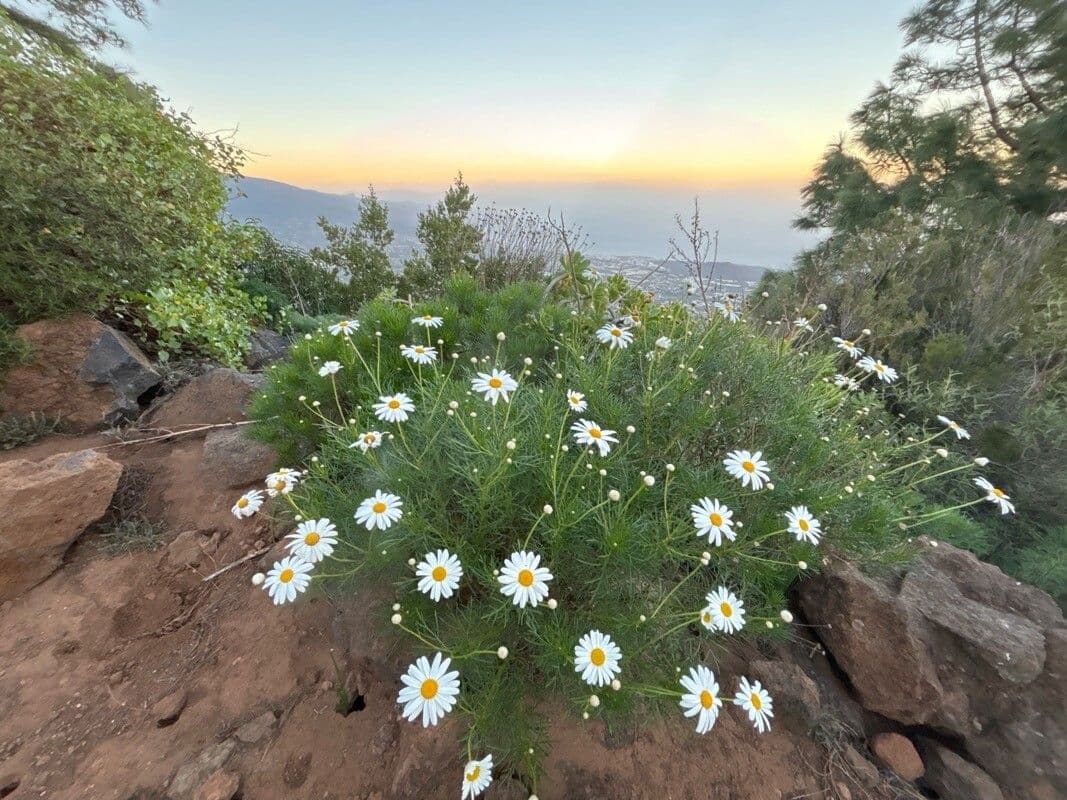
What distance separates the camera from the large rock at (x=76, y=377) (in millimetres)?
2967

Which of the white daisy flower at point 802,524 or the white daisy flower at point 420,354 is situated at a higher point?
the white daisy flower at point 420,354

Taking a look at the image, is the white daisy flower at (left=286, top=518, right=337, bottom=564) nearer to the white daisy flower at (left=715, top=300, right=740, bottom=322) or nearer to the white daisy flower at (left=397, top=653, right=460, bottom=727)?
the white daisy flower at (left=397, top=653, right=460, bottom=727)

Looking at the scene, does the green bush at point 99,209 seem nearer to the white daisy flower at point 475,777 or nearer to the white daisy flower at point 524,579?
the white daisy flower at point 524,579

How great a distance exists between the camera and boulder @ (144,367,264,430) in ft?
9.84

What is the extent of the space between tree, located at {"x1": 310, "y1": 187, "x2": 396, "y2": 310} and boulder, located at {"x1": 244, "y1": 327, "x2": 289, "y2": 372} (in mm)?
2710

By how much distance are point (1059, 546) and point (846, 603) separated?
85.1 inches

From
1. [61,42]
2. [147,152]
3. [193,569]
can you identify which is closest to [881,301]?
[193,569]

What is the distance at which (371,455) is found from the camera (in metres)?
1.39

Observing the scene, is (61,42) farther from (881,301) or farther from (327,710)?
(881,301)

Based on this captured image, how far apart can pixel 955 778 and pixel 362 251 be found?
8.44 meters

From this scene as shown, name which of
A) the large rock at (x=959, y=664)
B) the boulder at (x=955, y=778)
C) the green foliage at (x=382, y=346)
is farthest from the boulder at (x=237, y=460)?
the boulder at (x=955, y=778)

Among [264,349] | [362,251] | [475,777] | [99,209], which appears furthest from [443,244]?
[475,777]

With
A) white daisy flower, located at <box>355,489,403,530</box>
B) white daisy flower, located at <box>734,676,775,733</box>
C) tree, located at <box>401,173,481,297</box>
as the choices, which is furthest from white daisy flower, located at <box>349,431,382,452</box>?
tree, located at <box>401,173,481,297</box>

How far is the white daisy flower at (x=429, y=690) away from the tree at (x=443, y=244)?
5835mm
